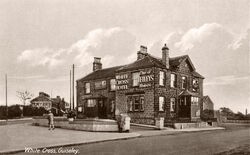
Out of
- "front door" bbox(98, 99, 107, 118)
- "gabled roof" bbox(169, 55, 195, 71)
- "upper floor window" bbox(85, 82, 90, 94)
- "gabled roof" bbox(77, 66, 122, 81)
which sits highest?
"gabled roof" bbox(169, 55, 195, 71)

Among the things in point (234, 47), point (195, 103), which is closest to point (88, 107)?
point (195, 103)

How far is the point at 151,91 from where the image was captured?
30656 millimetres

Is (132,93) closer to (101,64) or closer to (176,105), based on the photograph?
(176,105)

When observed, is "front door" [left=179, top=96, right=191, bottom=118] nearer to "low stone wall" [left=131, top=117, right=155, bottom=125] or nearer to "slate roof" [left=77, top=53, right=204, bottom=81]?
"slate roof" [left=77, top=53, right=204, bottom=81]

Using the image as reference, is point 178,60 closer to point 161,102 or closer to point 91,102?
point 161,102

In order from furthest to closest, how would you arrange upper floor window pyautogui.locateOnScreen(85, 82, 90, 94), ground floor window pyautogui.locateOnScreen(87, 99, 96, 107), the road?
upper floor window pyautogui.locateOnScreen(85, 82, 90, 94) → ground floor window pyautogui.locateOnScreen(87, 99, 96, 107) → the road

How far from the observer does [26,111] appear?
53.8 metres

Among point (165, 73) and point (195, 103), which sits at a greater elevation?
point (165, 73)

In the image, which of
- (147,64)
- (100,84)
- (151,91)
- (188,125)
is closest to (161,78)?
(151,91)

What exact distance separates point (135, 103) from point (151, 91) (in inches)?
98.2

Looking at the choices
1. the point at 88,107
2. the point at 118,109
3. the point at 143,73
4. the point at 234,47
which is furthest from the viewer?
the point at 88,107

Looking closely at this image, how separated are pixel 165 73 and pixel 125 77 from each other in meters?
4.40

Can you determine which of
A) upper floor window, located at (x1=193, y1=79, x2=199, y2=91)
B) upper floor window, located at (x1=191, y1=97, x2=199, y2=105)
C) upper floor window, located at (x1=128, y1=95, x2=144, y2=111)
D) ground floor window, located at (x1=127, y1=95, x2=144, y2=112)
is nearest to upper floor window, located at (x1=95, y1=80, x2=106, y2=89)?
ground floor window, located at (x1=127, y1=95, x2=144, y2=112)

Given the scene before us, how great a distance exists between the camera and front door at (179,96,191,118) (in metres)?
32.6
